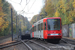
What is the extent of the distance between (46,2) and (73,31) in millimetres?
14014

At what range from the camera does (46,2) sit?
38.4m

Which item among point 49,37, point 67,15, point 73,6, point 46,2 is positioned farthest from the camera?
point 46,2

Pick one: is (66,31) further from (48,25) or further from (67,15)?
(48,25)

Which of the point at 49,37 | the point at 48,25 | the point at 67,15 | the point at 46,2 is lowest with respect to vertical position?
the point at 49,37

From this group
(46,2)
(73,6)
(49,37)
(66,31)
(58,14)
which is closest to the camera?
(49,37)

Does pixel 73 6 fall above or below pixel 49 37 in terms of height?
above

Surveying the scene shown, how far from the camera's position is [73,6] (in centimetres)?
2320

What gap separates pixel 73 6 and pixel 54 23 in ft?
30.6

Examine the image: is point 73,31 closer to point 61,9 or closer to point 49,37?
point 61,9

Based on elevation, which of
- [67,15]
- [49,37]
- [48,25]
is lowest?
[49,37]

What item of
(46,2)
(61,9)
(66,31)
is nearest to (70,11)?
(61,9)

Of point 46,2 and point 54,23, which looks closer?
point 54,23

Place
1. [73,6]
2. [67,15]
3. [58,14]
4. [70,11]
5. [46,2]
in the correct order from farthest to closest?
[46,2], [58,14], [67,15], [70,11], [73,6]

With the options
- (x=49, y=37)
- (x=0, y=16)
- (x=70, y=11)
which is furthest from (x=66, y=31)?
(x=49, y=37)
